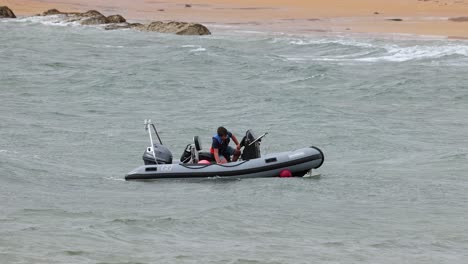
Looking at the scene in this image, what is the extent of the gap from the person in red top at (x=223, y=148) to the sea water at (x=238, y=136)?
591mm

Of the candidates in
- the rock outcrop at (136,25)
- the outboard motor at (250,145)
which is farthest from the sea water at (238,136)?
the rock outcrop at (136,25)

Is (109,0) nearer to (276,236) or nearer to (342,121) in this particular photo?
(342,121)

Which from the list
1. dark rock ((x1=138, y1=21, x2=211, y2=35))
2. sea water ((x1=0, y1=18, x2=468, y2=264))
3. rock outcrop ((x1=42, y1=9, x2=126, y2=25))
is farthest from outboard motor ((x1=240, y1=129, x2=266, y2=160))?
rock outcrop ((x1=42, y1=9, x2=126, y2=25))

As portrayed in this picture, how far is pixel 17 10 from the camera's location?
5881 cm

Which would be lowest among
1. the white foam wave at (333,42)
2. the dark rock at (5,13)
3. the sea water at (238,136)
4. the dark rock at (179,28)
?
the sea water at (238,136)

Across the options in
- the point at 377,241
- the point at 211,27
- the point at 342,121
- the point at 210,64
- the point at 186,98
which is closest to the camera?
the point at 377,241

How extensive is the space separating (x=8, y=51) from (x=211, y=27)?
51.8 feet

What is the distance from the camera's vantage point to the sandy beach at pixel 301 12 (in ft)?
165

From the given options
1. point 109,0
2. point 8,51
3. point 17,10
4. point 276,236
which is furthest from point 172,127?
point 109,0

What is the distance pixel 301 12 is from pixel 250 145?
142ft

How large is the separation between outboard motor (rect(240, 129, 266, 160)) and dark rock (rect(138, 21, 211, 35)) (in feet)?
94.6

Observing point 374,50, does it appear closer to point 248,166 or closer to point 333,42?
point 333,42

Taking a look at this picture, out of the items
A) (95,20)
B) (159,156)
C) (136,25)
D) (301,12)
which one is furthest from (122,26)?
(159,156)

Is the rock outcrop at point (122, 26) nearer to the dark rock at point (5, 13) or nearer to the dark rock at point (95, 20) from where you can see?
the dark rock at point (95, 20)
